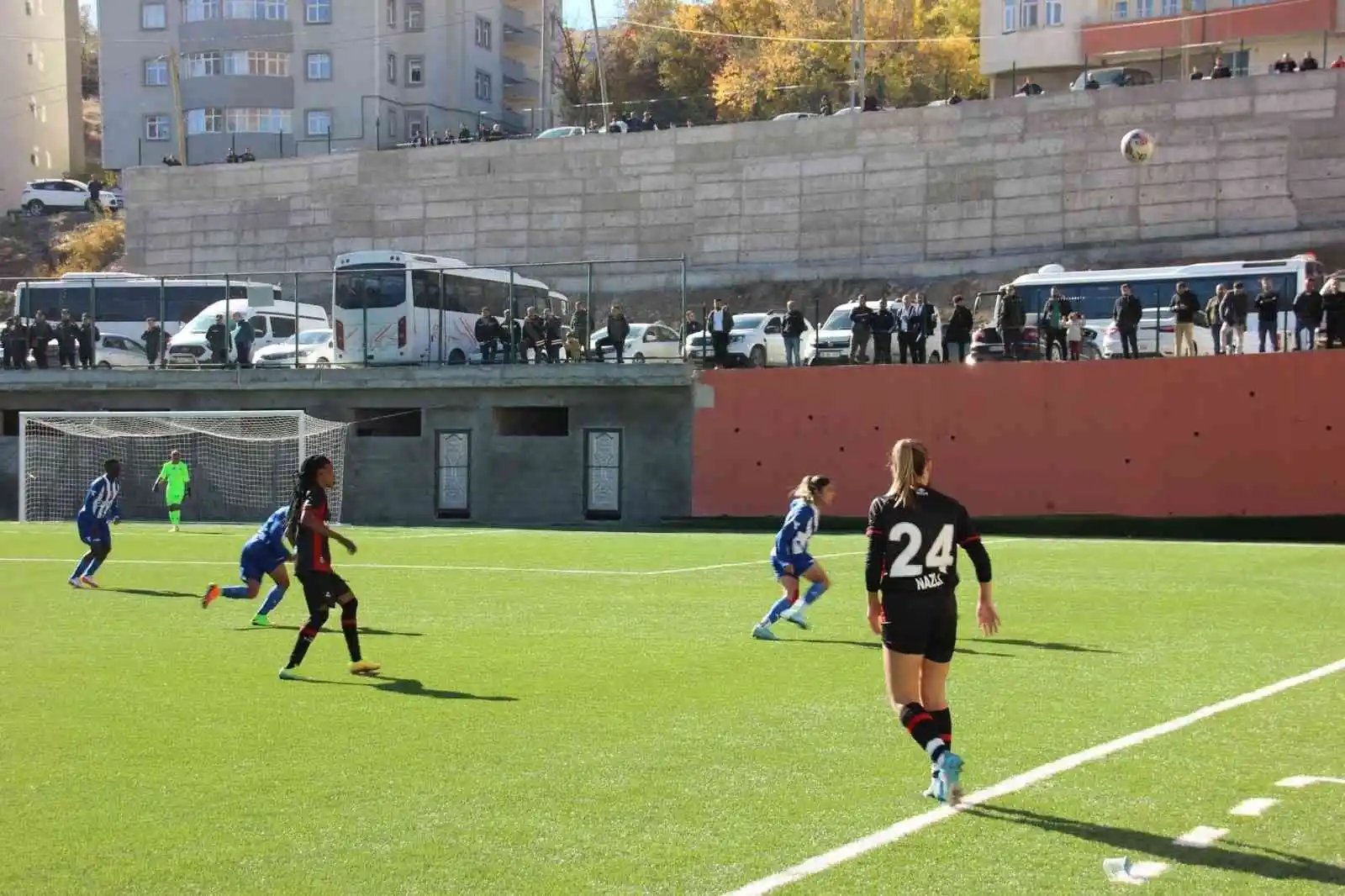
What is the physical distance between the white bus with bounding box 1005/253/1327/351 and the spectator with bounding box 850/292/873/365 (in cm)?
321

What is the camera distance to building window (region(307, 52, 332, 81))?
7112 cm

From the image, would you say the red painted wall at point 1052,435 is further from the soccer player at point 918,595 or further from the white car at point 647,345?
the soccer player at point 918,595

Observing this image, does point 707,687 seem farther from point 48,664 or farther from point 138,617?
point 138,617

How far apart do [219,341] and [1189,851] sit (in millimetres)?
34802

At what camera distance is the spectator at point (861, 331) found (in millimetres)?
33438

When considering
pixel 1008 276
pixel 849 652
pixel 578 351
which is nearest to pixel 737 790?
pixel 849 652

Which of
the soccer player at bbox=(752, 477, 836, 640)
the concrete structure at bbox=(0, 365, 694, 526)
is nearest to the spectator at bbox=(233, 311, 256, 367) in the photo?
the concrete structure at bbox=(0, 365, 694, 526)

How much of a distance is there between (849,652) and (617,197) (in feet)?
129

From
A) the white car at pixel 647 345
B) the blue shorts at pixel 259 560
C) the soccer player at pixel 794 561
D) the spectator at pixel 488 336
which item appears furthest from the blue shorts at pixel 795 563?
the spectator at pixel 488 336

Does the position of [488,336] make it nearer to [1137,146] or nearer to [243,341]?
[243,341]

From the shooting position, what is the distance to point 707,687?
11984 mm

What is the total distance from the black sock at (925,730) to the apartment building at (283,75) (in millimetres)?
63044

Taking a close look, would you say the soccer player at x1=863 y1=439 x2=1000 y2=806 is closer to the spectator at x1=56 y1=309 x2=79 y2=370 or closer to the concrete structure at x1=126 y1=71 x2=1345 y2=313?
the spectator at x1=56 y1=309 x2=79 y2=370

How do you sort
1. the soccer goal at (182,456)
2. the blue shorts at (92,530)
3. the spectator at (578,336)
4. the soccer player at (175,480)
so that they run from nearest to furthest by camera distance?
the blue shorts at (92,530) < the soccer player at (175,480) < the spectator at (578,336) < the soccer goal at (182,456)
